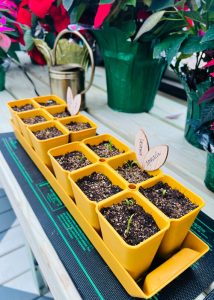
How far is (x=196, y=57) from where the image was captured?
0.60 m

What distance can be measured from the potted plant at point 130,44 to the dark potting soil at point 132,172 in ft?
0.83

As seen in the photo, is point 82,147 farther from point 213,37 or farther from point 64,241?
point 213,37

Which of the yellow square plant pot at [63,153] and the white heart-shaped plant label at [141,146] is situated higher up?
the white heart-shaped plant label at [141,146]

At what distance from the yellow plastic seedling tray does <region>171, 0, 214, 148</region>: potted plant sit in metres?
0.25

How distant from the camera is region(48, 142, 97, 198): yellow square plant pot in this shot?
1.57 feet

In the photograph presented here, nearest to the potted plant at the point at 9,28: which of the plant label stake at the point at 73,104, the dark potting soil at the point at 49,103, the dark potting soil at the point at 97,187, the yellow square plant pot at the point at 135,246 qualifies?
the dark potting soil at the point at 49,103

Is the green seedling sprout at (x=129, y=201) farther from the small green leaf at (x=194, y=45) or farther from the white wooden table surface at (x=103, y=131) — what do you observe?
the small green leaf at (x=194, y=45)

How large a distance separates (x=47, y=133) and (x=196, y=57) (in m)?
→ 0.38

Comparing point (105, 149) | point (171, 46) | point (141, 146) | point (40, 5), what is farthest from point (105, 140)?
point (40, 5)

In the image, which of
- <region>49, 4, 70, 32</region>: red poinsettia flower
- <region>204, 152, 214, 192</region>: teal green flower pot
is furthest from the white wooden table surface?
<region>49, 4, 70, 32</region>: red poinsettia flower

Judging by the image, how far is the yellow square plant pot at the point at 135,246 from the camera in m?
0.34

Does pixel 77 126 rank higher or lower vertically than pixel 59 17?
lower

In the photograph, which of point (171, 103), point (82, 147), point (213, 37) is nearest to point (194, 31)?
point (213, 37)

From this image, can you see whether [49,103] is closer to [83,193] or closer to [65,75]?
[65,75]
